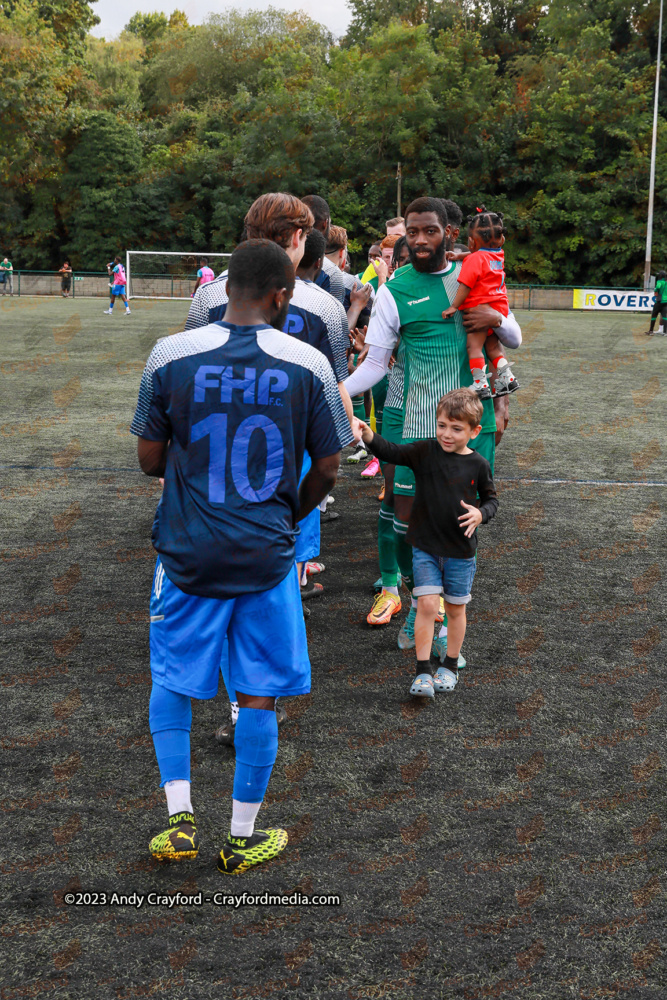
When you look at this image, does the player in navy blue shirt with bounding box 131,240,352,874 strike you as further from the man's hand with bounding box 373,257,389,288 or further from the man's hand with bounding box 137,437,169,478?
the man's hand with bounding box 373,257,389,288

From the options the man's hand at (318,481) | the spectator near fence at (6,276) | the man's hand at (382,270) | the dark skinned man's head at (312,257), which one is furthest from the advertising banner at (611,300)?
the man's hand at (318,481)

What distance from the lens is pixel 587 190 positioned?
163 ft

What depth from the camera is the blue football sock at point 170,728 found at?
292 centimetres

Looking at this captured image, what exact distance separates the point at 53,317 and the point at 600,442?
2245 cm

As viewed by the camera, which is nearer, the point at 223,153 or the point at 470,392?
the point at 470,392

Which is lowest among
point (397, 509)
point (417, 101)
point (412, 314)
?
point (397, 509)

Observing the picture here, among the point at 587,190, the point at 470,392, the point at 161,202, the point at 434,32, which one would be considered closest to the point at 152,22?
A: the point at 434,32

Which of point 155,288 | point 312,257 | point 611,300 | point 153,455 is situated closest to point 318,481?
point 153,455

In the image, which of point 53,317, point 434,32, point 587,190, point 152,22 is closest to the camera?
point 53,317

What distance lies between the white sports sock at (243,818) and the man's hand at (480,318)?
2540 millimetres

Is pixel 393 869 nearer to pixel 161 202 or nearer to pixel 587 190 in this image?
pixel 587 190

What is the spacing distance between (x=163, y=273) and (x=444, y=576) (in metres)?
40.2

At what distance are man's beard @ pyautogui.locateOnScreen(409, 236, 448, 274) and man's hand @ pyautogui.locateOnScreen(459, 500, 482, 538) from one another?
1184mm

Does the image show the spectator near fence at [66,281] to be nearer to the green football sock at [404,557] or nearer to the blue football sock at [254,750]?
the green football sock at [404,557]
